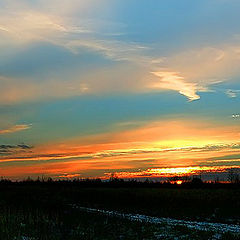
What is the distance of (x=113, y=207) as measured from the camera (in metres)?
50.1

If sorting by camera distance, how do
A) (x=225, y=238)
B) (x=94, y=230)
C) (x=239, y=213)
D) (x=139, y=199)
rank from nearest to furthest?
1. (x=225, y=238)
2. (x=94, y=230)
3. (x=239, y=213)
4. (x=139, y=199)

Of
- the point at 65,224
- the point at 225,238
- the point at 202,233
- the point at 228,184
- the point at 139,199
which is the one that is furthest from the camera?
the point at 228,184

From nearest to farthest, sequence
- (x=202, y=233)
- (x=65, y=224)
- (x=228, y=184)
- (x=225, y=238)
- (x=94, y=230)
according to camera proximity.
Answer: (x=225, y=238), (x=202, y=233), (x=94, y=230), (x=65, y=224), (x=228, y=184)

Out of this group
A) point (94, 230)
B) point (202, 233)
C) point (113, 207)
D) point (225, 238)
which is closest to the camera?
point (225, 238)

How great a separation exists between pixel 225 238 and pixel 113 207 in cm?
2751

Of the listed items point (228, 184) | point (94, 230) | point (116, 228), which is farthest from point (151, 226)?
point (228, 184)

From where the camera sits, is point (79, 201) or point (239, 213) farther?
point (79, 201)

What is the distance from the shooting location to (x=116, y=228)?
28.6 m

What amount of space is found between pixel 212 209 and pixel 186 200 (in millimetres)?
7073

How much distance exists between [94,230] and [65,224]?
9.59ft

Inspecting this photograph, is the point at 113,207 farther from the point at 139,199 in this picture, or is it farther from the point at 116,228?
the point at 116,228

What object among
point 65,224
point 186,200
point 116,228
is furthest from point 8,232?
point 186,200

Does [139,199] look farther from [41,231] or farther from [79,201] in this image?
[41,231]

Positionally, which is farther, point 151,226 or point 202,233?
point 151,226
